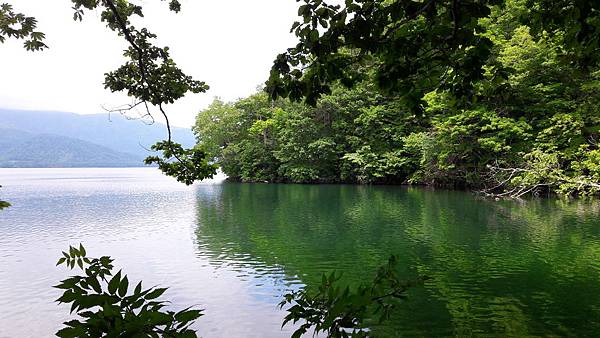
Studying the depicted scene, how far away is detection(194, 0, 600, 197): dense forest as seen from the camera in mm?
25797

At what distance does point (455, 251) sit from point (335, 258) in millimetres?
3948

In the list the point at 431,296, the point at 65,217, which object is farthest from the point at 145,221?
the point at 431,296

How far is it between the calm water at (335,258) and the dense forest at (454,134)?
4671 mm

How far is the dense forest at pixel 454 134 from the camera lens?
84.6 ft

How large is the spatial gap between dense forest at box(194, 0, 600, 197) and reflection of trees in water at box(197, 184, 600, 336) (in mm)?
4529

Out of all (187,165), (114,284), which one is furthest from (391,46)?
(187,165)

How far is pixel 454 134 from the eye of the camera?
31281mm

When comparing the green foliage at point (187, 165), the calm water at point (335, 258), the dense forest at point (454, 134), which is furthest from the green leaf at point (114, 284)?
the calm water at point (335, 258)

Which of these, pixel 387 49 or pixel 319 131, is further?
pixel 319 131

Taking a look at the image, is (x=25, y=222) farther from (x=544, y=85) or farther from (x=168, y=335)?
(x=544, y=85)

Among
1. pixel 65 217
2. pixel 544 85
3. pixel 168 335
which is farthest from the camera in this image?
pixel 544 85

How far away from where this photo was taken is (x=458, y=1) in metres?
3.05

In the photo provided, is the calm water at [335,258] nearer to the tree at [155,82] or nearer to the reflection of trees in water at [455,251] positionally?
the reflection of trees in water at [455,251]

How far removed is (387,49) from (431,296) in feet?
23.1
